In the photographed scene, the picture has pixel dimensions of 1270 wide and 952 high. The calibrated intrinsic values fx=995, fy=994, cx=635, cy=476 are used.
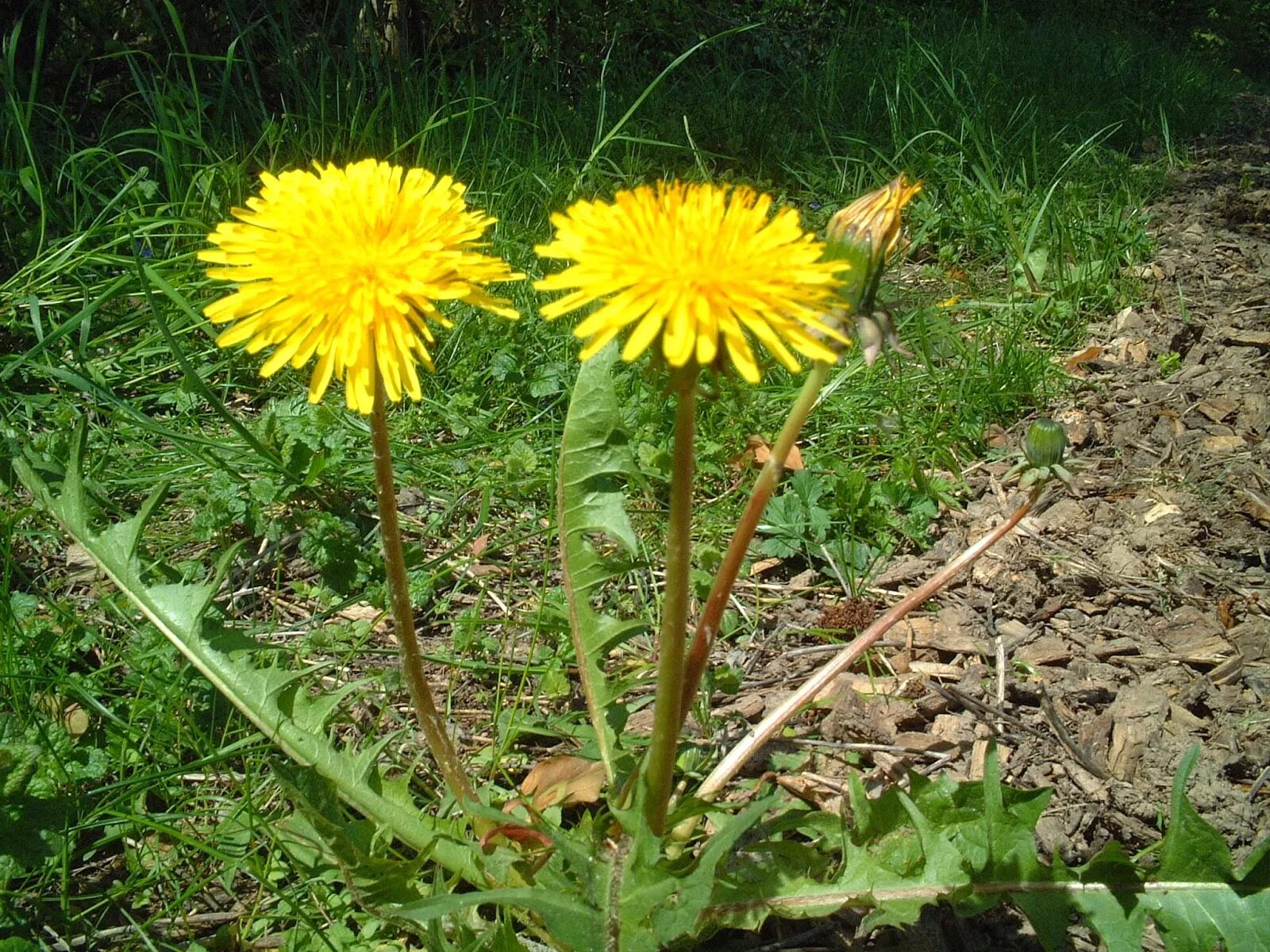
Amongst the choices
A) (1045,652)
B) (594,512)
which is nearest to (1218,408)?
(1045,652)

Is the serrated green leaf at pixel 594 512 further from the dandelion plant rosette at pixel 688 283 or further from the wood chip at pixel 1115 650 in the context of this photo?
the wood chip at pixel 1115 650

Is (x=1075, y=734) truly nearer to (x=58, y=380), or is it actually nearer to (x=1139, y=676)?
(x=1139, y=676)

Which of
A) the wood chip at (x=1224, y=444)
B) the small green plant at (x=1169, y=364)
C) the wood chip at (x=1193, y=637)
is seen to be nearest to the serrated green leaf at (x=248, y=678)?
the wood chip at (x=1193, y=637)

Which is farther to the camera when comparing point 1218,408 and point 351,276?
point 1218,408

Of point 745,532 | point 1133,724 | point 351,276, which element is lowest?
point 1133,724

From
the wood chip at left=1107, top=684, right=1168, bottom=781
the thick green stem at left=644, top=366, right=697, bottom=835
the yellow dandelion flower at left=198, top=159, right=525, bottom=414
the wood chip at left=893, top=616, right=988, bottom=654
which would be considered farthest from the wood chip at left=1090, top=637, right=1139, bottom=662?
the yellow dandelion flower at left=198, top=159, right=525, bottom=414

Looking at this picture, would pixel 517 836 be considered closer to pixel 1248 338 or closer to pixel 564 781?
pixel 564 781

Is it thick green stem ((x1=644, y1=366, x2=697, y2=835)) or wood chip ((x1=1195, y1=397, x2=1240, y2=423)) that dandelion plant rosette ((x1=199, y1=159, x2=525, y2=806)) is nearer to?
thick green stem ((x1=644, y1=366, x2=697, y2=835))
